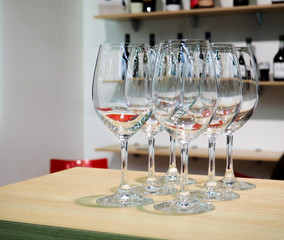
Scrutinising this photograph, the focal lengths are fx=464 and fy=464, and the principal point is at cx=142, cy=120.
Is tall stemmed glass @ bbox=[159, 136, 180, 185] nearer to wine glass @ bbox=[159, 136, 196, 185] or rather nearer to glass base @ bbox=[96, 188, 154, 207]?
wine glass @ bbox=[159, 136, 196, 185]

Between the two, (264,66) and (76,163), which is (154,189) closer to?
(76,163)

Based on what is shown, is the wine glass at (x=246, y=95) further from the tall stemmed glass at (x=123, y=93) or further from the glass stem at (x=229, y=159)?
the tall stemmed glass at (x=123, y=93)

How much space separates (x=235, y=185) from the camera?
2.67ft

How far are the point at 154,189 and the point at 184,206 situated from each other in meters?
0.15

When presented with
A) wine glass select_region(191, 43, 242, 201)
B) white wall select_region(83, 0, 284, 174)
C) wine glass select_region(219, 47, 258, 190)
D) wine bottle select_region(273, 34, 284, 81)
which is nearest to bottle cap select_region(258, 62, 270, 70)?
wine bottle select_region(273, 34, 284, 81)

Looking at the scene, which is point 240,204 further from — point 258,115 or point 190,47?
point 258,115

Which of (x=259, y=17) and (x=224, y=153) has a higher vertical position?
(x=259, y=17)

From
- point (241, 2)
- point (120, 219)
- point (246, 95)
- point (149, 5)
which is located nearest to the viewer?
point (120, 219)

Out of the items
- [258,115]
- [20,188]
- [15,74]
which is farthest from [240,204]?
[258,115]

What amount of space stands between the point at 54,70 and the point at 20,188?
2413 mm

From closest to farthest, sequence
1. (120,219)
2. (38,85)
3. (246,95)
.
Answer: (120,219)
(246,95)
(38,85)

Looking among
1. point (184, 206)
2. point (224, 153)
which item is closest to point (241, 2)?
point (224, 153)

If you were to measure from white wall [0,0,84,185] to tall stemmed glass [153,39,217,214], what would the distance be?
212 cm

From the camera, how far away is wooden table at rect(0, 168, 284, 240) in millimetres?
521
